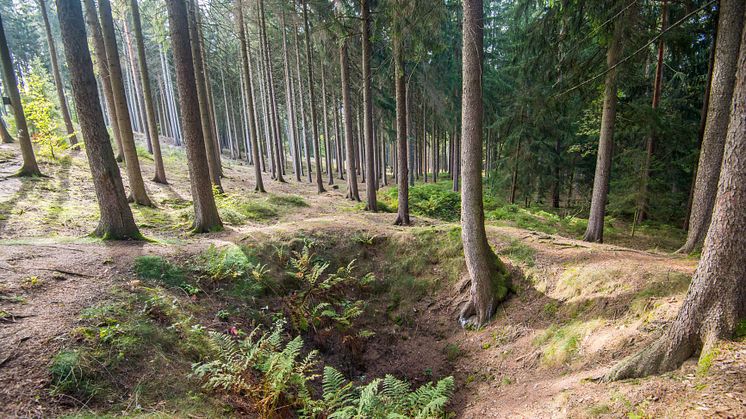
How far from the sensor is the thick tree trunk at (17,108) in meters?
10.8

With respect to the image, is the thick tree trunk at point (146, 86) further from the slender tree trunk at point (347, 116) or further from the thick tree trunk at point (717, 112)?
the thick tree trunk at point (717, 112)

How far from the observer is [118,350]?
4023mm

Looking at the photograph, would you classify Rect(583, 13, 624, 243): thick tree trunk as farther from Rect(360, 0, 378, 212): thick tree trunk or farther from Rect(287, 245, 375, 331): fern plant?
Rect(287, 245, 375, 331): fern plant

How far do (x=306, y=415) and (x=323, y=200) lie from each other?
523 inches

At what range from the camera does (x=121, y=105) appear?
10750 mm

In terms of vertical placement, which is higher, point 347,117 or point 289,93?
point 289,93

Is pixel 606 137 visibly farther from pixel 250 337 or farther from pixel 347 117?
pixel 250 337

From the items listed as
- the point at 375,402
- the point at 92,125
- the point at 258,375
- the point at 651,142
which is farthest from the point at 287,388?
the point at 651,142

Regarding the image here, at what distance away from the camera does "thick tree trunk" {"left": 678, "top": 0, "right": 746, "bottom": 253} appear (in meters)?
6.03

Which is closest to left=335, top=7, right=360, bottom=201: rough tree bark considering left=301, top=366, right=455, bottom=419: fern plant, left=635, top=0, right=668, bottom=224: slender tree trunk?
left=635, top=0, right=668, bottom=224: slender tree trunk

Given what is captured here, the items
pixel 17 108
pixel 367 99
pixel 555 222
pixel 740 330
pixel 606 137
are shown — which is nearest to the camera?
pixel 740 330

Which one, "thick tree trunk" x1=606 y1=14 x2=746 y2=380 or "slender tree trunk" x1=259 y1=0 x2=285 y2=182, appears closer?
"thick tree trunk" x1=606 y1=14 x2=746 y2=380

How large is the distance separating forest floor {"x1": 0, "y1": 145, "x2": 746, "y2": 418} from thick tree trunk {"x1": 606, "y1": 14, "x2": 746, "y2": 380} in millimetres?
171

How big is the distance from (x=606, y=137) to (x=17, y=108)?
1952 cm
